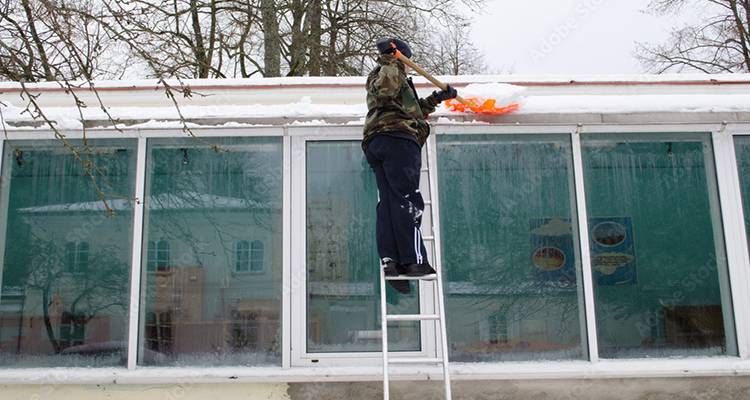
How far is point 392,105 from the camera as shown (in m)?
3.94

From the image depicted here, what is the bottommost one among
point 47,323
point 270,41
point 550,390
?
point 550,390

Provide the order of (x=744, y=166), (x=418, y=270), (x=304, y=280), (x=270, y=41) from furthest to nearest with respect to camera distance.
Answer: (x=270, y=41) < (x=744, y=166) < (x=304, y=280) < (x=418, y=270)

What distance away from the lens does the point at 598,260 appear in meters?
4.46

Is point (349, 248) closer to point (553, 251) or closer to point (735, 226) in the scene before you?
point (553, 251)

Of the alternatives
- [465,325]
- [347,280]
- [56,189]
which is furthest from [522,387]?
[56,189]

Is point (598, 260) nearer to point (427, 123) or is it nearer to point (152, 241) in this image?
point (427, 123)

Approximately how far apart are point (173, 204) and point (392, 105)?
1.67m

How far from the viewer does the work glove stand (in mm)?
4102

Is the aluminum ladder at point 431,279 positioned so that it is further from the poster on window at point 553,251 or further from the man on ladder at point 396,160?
the poster on window at point 553,251

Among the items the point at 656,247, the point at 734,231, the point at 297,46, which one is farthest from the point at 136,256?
the point at 297,46

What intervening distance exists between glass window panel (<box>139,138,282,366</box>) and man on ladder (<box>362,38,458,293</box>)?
0.87 m

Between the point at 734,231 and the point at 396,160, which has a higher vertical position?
the point at 396,160

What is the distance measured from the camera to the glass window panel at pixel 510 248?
4.36 metres

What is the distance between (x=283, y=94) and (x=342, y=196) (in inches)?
32.0
